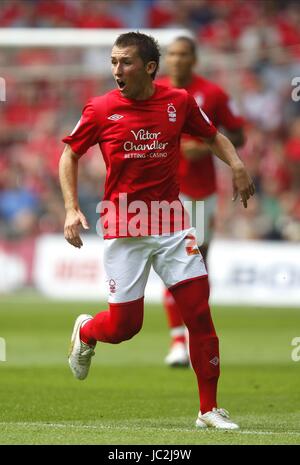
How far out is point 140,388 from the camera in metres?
10.1

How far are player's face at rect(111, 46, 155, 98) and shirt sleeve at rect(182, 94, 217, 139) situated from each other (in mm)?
443

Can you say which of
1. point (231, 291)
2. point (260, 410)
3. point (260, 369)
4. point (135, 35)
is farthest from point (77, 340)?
point (231, 291)

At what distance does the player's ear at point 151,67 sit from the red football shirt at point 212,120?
3698 mm

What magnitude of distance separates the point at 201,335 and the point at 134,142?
1327 millimetres

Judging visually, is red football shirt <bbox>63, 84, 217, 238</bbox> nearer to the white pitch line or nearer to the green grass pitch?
the white pitch line

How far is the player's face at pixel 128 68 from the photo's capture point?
7758 mm

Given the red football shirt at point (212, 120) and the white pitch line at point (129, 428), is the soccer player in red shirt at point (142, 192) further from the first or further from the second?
the red football shirt at point (212, 120)

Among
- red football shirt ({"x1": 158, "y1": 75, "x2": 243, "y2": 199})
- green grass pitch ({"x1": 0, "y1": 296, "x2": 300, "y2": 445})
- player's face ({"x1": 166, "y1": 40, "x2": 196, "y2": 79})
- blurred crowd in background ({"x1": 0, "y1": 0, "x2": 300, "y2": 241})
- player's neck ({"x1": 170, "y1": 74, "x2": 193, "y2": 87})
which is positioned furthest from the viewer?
blurred crowd in background ({"x1": 0, "y1": 0, "x2": 300, "y2": 241})

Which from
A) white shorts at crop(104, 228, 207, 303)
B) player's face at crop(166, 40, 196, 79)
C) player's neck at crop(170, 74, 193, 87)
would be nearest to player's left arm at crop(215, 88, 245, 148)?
player's neck at crop(170, 74, 193, 87)

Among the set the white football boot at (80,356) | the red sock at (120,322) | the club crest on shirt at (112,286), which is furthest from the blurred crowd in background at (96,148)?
the club crest on shirt at (112,286)

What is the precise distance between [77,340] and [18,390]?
165cm

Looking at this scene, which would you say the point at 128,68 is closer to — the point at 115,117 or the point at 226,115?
the point at 115,117

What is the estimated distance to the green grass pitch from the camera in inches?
286
